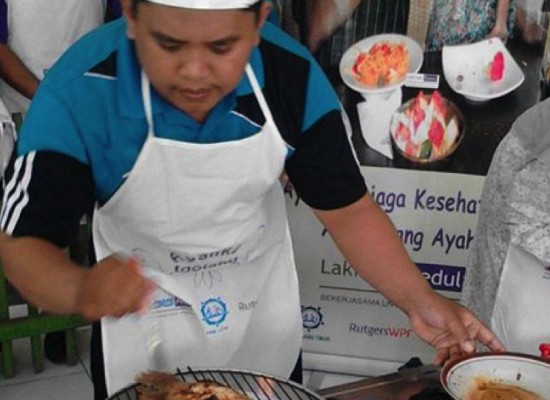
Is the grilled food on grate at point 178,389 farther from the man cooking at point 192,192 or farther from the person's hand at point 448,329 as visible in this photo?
the person's hand at point 448,329

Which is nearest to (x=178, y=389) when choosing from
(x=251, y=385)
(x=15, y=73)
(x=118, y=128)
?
(x=251, y=385)

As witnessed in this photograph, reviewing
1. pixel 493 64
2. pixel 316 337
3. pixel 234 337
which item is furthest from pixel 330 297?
pixel 234 337

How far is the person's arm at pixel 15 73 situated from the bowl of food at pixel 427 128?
1.05m

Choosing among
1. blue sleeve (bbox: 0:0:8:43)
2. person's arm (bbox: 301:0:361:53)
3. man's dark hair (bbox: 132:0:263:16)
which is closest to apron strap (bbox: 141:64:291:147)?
man's dark hair (bbox: 132:0:263:16)

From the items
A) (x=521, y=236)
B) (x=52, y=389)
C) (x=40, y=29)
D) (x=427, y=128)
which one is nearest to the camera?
(x=521, y=236)

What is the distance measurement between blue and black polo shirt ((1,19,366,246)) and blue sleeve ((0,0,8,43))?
1272mm

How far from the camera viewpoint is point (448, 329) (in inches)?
43.6

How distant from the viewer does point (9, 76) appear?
2334 millimetres

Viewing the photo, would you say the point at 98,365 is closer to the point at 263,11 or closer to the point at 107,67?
the point at 107,67

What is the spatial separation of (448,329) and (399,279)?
0.11 metres

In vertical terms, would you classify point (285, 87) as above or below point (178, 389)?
above

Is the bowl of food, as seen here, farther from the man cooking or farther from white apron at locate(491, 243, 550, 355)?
the man cooking

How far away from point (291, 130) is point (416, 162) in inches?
36.5

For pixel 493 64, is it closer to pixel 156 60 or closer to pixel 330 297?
pixel 330 297
